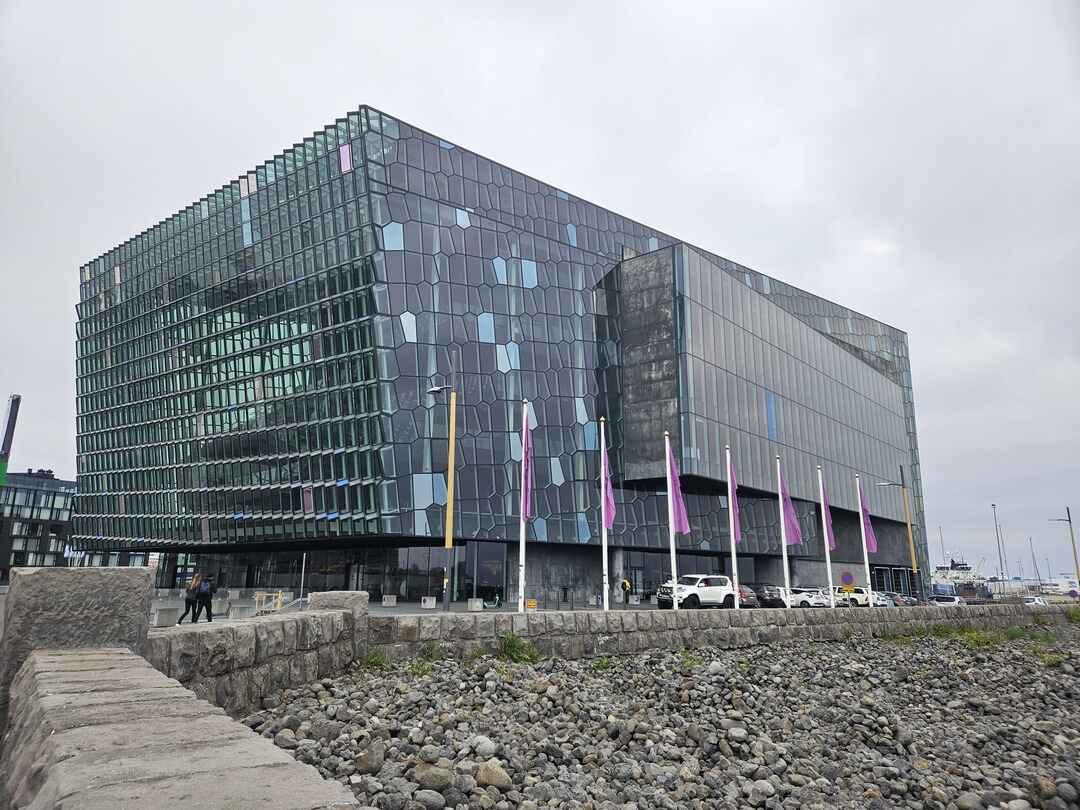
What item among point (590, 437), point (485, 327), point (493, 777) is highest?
point (485, 327)

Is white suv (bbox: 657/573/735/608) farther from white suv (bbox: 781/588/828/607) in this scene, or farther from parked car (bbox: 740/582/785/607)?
white suv (bbox: 781/588/828/607)

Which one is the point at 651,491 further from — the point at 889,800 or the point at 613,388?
the point at 889,800

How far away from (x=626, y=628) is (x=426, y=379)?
27.5 metres

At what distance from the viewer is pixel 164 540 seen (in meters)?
58.6

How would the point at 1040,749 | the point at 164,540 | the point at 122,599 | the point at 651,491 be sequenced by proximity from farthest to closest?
1. the point at 164,540
2. the point at 651,491
3. the point at 1040,749
4. the point at 122,599

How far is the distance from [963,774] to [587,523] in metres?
37.6

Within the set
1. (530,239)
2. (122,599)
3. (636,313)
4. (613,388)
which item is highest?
(530,239)

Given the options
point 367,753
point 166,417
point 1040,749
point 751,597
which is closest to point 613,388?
point 751,597

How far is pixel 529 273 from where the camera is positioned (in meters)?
48.0

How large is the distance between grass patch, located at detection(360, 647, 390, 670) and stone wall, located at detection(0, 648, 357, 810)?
7.70 metres

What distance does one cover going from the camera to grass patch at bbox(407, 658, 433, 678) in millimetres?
11398

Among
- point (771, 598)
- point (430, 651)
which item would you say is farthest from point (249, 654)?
point (771, 598)

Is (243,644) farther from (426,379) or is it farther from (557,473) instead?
(557,473)

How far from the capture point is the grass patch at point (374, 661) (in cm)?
1158
